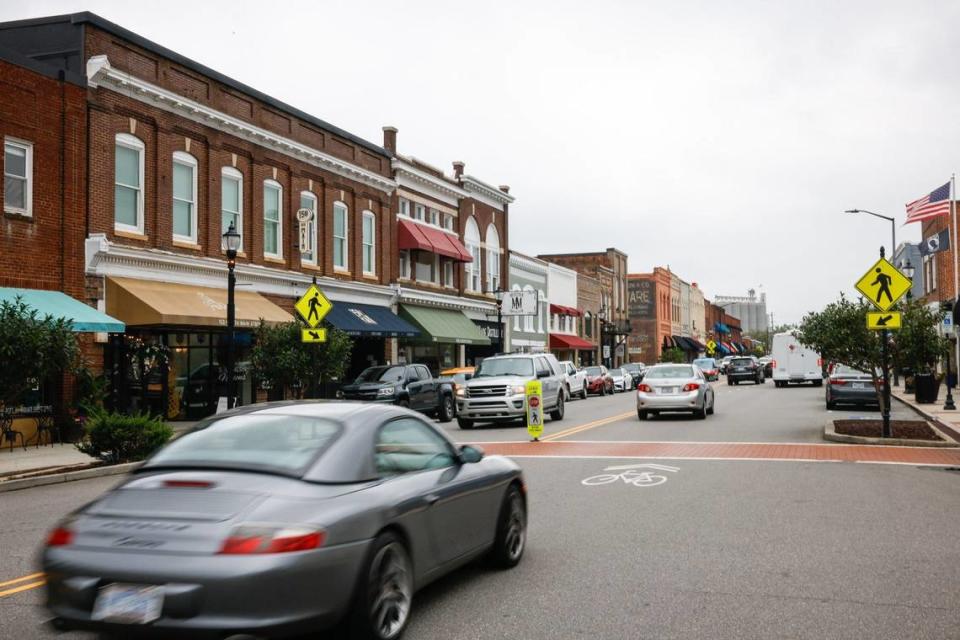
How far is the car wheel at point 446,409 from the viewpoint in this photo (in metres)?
27.7

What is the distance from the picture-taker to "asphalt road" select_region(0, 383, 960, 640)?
599 centimetres

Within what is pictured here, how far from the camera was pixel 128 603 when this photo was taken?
4.59 metres

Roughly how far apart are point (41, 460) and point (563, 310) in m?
45.6

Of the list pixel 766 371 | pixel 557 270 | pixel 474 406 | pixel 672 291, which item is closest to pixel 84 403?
pixel 474 406

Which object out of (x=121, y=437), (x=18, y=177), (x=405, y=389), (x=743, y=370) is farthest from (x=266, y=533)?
(x=743, y=370)

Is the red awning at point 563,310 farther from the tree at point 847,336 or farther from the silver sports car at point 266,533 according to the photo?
the silver sports car at point 266,533

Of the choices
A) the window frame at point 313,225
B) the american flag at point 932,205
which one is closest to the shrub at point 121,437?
the window frame at point 313,225

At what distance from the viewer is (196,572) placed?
4.56m

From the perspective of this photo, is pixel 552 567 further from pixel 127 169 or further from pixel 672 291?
pixel 672 291

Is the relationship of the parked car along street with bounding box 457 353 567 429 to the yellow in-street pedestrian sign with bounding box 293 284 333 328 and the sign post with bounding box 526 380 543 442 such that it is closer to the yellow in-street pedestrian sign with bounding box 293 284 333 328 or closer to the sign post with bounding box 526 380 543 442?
the sign post with bounding box 526 380 543 442

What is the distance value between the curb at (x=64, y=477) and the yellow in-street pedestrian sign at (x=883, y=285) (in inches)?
522

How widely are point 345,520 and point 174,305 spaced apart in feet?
66.1

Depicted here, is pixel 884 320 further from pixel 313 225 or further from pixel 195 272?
pixel 313 225

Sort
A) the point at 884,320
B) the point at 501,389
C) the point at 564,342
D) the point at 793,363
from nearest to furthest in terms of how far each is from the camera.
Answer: the point at 884,320 < the point at 501,389 < the point at 793,363 < the point at 564,342
